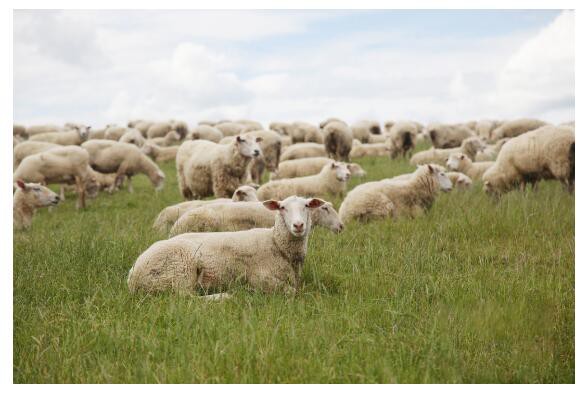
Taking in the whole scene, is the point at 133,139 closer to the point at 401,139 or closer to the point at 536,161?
the point at 401,139

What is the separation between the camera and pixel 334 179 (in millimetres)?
11492

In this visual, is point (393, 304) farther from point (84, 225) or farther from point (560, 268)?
point (84, 225)

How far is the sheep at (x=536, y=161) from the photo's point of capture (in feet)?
32.4

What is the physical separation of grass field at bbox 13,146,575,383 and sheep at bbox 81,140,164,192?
27.7 ft

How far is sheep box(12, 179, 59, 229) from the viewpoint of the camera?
10156mm

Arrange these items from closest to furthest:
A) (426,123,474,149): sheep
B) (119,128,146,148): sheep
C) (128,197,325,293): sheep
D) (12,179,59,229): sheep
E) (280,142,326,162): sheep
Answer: (128,197,325,293): sheep
(12,179,59,229): sheep
(280,142,326,162): sheep
(119,128,146,148): sheep
(426,123,474,149): sheep

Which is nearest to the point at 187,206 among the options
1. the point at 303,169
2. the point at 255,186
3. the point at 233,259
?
the point at 255,186

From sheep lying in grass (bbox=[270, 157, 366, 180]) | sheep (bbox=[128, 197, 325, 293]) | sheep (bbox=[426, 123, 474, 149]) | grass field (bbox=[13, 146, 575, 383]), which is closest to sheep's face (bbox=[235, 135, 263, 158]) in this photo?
sheep lying in grass (bbox=[270, 157, 366, 180])

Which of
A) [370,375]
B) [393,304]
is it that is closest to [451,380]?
[370,375]

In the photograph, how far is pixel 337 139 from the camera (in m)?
19.0

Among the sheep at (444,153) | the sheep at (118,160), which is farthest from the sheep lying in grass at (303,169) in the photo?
the sheep at (444,153)

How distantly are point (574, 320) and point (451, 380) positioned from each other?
4.42 ft

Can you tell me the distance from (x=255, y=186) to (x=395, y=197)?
8.55 feet

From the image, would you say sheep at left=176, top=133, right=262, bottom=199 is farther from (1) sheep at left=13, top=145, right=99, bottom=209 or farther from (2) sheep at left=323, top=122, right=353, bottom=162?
(2) sheep at left=323, top=122, right=353, bottom=162
